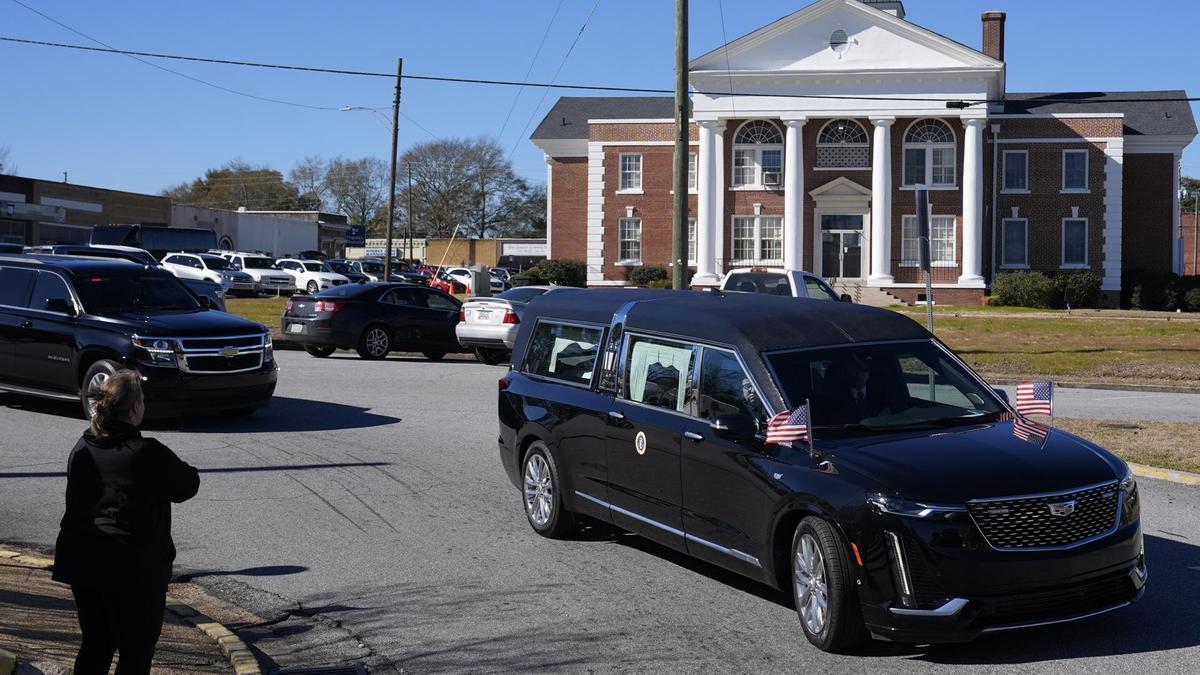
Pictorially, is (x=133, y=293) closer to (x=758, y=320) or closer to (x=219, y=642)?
(x=219, y=642)

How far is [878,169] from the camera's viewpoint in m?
51.8

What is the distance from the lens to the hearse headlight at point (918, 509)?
5.90 m

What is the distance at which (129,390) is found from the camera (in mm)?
5188

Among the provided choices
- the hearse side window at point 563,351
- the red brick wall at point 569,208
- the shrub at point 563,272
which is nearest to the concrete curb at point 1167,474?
the hearse side window at point 563,351

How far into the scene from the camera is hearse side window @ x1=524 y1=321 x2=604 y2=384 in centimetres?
884

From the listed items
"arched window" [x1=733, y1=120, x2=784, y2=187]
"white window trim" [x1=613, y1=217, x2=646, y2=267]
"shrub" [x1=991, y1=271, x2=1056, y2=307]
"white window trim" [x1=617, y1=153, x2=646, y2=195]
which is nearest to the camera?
"shrub" [x1=991, y1=271, x2=1056, y2=307]

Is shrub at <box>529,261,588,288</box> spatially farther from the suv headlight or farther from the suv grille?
the suv grille

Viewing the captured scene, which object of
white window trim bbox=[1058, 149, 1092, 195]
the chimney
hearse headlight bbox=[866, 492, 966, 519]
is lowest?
hearse headlight bbox=[866, 492, 966, 519]

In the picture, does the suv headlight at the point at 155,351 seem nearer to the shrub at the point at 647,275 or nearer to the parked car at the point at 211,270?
the parked car at the point at 211,270

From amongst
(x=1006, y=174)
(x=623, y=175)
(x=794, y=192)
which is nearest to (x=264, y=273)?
(x=623, y=175)

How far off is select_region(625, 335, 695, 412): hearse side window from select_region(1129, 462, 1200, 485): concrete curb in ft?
18.0

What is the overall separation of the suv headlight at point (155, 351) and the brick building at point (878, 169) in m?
39.9

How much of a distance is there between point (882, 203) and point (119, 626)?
48938mm

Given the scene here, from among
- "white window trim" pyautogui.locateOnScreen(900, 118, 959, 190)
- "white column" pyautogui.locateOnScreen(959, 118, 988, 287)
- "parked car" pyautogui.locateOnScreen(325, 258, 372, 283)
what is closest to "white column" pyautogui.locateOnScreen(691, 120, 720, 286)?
"white window trim" pyautogui.locateOnScreen(900, 118, 959, 190)
